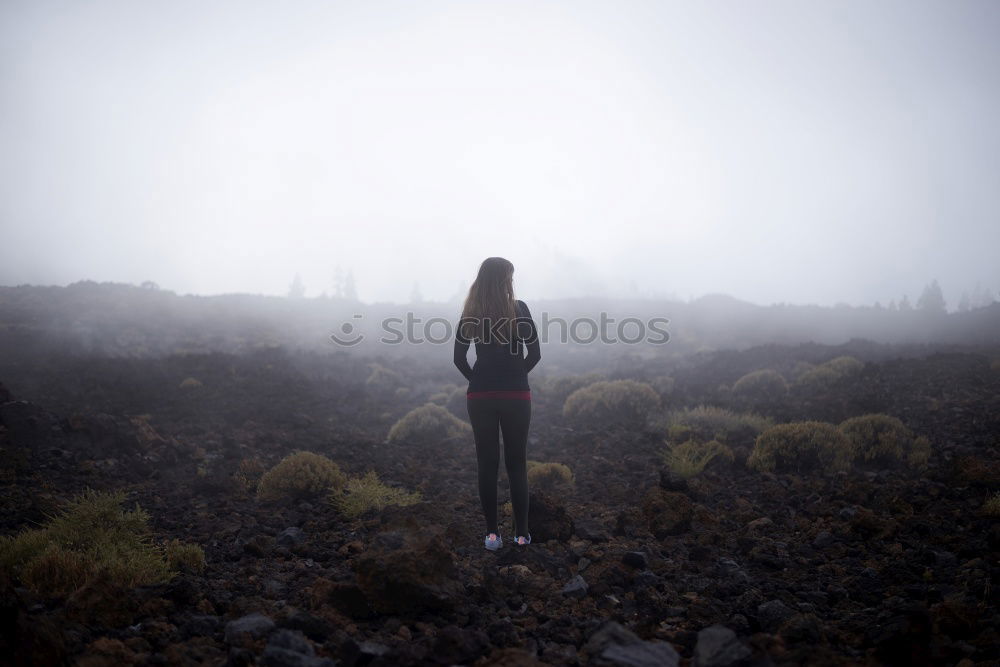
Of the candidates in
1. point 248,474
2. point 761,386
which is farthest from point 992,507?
point 761,386

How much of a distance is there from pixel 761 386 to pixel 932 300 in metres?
42.1

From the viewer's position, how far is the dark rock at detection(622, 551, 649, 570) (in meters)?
4.22

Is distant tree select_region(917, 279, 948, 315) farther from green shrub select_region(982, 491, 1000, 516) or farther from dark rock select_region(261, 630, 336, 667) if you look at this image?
dark rock select_region(261, 630, 336, 667)

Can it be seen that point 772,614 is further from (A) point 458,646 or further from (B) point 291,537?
(B) point 291,537

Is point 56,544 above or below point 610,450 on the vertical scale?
above

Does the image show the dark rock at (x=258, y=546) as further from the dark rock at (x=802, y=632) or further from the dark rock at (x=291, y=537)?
the dark rock at (x=802, y=632)

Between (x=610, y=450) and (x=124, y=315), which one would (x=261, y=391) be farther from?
(x=124, y=315)

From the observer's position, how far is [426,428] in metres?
10.5

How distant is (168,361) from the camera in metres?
16.6

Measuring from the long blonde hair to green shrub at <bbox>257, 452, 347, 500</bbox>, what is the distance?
130 inches

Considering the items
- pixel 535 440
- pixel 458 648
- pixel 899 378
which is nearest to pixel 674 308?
pixel 899 378

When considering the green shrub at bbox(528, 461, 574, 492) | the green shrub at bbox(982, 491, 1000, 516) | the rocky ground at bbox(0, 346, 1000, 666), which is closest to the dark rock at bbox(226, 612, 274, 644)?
the rocky ground at bbox(0, 346, 1000, 666)

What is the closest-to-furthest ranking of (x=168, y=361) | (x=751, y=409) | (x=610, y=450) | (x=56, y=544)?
(x=56, y=544)
(x=610, y=450)
(x=751, y=409)
(x=168, y=361)

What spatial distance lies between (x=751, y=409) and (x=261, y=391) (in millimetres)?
12459
